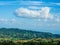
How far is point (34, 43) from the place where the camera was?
104ft

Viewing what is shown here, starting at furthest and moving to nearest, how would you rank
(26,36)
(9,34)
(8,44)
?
1. (9,34)
2. (26,36)
3. (8,44)

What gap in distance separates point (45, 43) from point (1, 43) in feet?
20.8

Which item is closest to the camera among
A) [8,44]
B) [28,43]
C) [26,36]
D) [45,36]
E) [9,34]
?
[8,44]

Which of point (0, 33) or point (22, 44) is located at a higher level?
point (0, 33)

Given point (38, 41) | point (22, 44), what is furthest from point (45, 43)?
point (22, 44)

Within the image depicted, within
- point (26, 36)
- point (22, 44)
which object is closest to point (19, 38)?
point (26, 36)

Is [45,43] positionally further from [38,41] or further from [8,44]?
[8,44]

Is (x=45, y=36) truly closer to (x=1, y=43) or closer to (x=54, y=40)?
(x=54, y=40)

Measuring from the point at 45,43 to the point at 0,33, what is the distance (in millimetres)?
9517

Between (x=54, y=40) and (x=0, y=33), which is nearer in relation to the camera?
(x=54, y=40)

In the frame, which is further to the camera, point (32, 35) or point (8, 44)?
point (32, 35)

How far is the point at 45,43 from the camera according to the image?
104 ft

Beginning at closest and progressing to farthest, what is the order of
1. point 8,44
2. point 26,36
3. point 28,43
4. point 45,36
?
point 8,44
point 28,43
point 45,36
point 26,36

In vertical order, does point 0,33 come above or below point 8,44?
above
